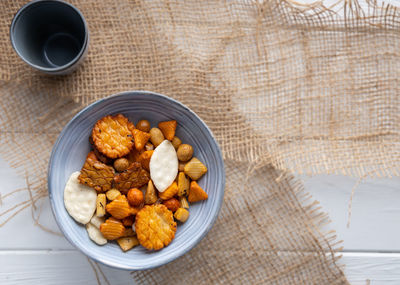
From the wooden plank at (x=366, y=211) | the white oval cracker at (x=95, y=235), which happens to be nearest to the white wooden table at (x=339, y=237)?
the wooden plank at (x=366, y=211)

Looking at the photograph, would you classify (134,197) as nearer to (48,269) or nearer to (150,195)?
(150,195)

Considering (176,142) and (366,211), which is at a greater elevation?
(176,142)

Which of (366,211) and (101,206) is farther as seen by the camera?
(366,211)

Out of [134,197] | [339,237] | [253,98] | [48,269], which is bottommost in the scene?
[48,269]

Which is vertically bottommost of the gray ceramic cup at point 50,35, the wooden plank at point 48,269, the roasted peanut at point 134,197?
the wooden plank at point 48,269

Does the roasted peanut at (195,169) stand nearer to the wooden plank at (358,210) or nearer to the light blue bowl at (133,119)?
the light blue bowl at (133,119)

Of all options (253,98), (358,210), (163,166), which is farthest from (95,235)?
(358,210)
